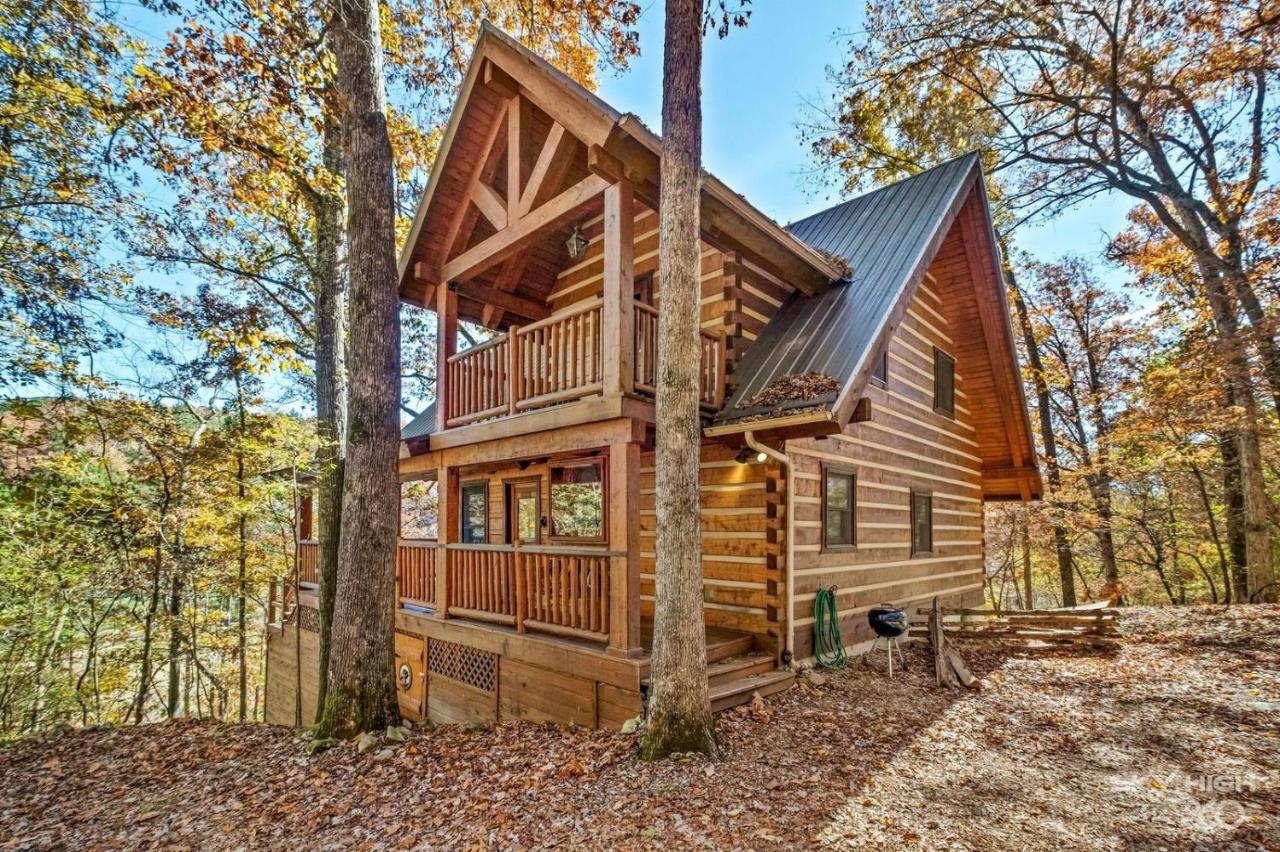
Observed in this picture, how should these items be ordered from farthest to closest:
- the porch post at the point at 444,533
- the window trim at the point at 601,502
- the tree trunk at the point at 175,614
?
the tree trunk at the point at 175,614 → the window trim at the point at 601,502 → the porch post at the point at 444,533

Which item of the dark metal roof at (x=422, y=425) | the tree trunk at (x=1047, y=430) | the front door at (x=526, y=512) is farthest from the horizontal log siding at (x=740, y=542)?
the tree trunk at (x=1047, y=430)

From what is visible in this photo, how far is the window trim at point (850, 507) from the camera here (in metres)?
7.89

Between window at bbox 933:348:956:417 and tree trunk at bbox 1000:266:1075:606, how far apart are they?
25.4ft

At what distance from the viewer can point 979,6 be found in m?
12.2

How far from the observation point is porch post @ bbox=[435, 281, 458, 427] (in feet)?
27.2

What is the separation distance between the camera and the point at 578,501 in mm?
9258

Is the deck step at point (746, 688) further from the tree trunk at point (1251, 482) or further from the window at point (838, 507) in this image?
the tree trunk at point (1251, 482)

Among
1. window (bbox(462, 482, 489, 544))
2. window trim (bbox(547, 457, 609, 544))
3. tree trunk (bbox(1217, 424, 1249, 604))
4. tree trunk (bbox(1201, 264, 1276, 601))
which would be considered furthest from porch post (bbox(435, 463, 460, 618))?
tree trunk (bbox(1217, 424, 1249, 604))

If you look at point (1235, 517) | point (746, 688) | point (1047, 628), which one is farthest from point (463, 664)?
point (1235, 517)

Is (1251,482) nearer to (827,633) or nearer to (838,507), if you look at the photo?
(838,507)

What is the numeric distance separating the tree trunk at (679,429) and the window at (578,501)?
4227 mm

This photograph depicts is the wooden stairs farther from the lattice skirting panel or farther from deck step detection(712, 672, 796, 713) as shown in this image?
the lattice skirting panel

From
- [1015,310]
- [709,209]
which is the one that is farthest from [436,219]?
[1015,310]

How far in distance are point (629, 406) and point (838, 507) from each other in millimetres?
4127
